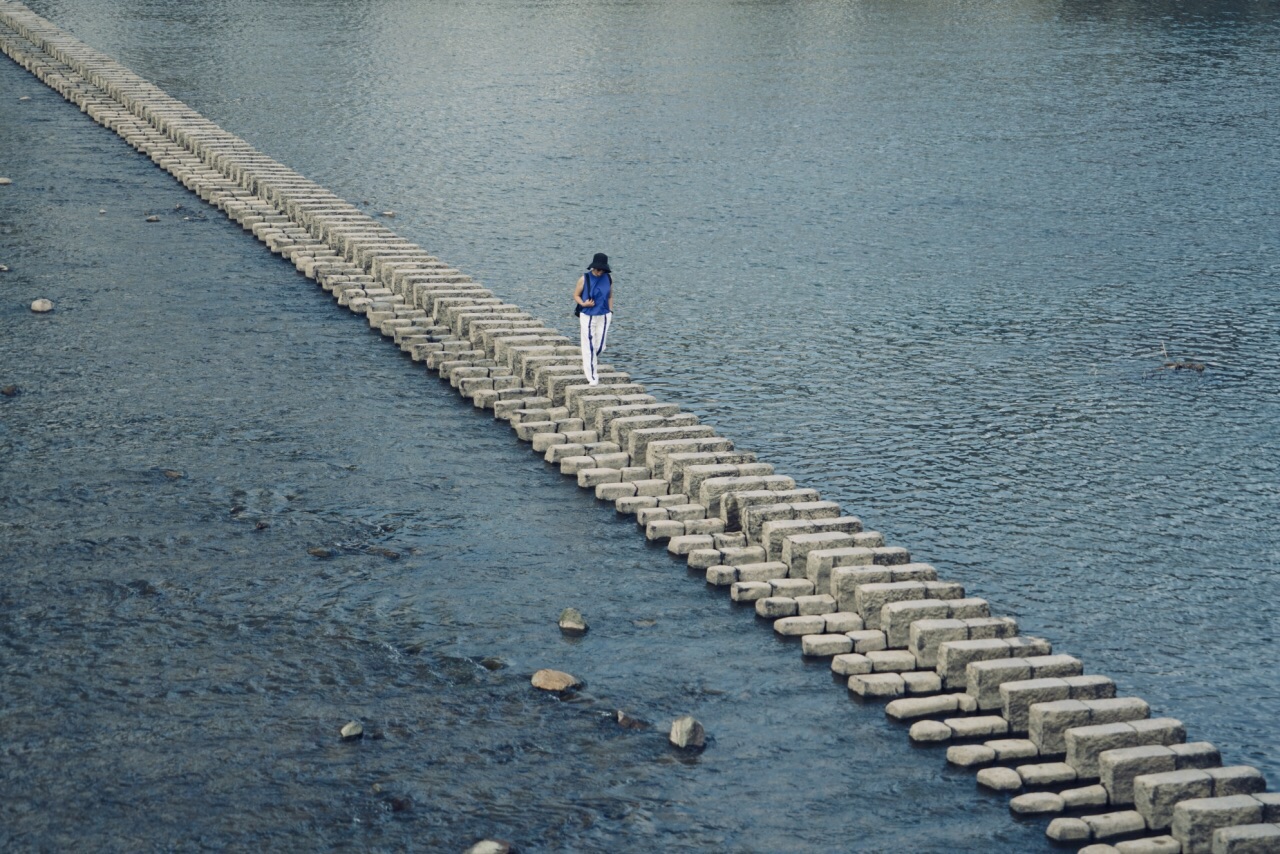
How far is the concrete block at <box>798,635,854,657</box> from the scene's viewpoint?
20891 mm

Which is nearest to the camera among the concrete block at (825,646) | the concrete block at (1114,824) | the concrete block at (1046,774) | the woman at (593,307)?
the concrete block at (1114,824)

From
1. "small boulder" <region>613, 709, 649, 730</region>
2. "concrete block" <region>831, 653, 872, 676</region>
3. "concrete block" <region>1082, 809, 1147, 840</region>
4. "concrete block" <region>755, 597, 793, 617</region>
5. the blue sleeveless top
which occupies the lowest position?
"concrete block" <region>1082, 809, 1147, 840</region>

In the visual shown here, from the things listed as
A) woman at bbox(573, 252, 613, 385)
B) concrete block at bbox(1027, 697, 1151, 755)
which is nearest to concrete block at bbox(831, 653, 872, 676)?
concrete block at bbox(1027, 697, 1151, 755)

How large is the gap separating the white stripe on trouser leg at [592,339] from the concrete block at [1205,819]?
51.3 feet

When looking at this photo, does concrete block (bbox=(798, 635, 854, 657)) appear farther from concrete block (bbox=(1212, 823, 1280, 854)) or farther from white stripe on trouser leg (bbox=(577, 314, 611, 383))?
white stripe on trouser leg (bbox=(577, 314, 611, 383))

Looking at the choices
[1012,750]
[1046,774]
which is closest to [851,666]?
[1012,750]

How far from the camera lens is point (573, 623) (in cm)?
2127

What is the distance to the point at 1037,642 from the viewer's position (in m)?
20.6

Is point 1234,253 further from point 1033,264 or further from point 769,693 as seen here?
point 769,693

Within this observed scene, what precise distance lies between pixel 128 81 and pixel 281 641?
5004 cm

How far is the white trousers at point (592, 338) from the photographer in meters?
29.9

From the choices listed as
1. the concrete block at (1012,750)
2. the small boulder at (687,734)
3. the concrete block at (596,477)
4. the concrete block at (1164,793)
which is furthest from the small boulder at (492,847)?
the concrete block at (596,477)

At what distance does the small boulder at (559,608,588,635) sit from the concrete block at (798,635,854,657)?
2.91 metres

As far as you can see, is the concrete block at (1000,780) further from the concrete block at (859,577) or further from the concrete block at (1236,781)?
the concrete block at (859,577)
